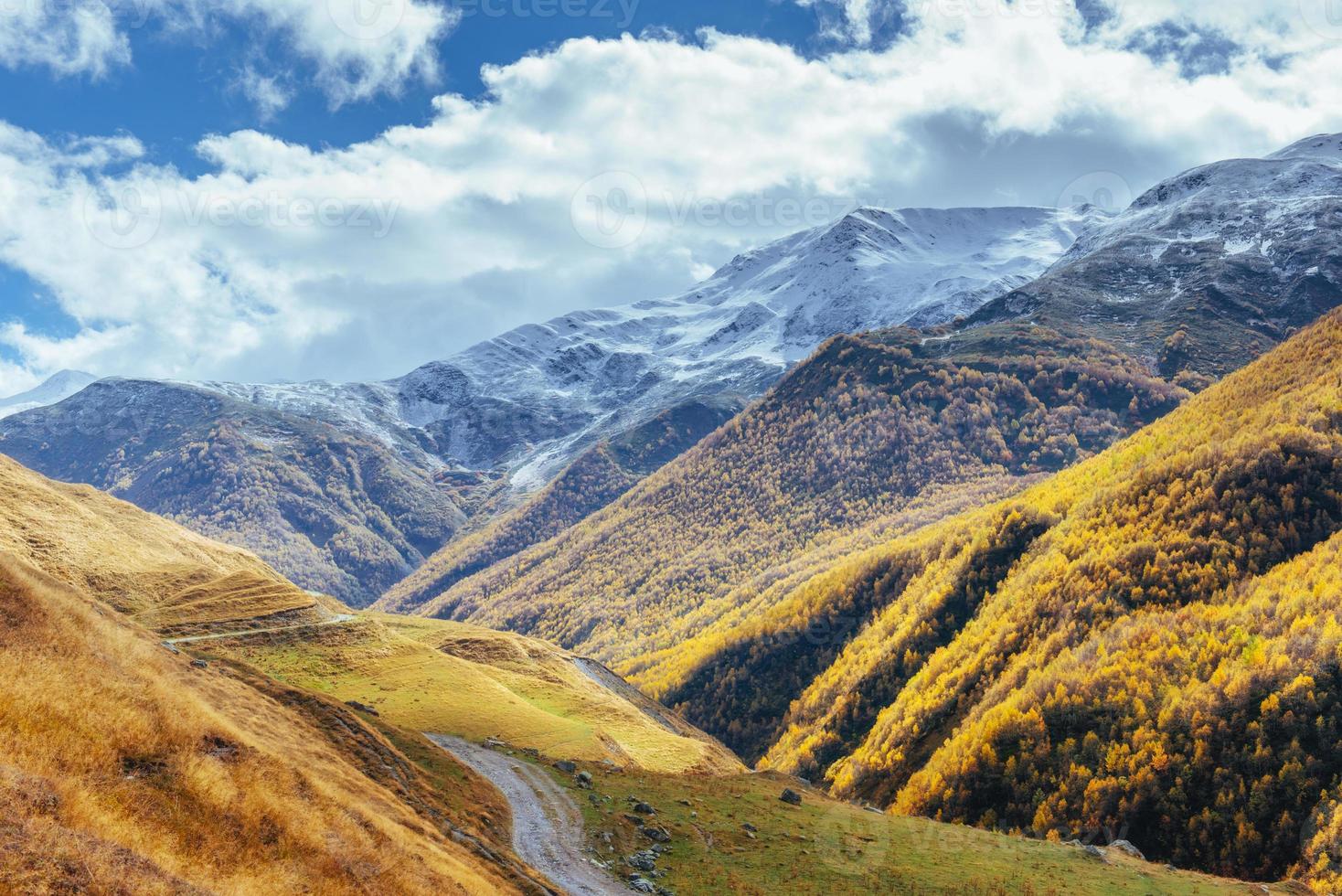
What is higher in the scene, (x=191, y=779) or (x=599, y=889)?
(x=191, y=779)

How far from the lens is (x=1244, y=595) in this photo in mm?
96750

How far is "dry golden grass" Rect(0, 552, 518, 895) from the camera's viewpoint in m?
15.9

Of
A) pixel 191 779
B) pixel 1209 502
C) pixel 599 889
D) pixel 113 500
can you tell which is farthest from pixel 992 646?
pixel 113 500

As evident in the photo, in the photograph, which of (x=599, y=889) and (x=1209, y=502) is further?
(x=1209, y=502)

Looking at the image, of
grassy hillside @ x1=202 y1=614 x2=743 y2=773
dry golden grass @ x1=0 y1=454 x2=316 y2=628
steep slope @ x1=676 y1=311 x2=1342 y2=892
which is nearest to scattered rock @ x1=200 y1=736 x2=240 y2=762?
grassy hillside @ x1=202 y1=614 x2=743 y2=773

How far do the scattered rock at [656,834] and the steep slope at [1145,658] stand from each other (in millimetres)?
48575

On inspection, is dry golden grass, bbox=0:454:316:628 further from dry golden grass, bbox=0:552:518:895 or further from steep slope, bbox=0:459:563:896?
dry golden grass, bbox=0:552:518:895

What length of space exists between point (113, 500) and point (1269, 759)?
510 ft

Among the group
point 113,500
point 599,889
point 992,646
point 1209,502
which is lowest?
point 992,646

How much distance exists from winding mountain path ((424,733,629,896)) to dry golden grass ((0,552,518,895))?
24.8 ft

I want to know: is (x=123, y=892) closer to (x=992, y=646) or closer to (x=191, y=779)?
(x=191, y=779)

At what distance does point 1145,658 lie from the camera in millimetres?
88375

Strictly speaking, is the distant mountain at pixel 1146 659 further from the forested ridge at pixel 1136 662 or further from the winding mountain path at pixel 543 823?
the winding mountain path at pixel 543 823

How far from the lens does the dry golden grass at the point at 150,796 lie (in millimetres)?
15852
